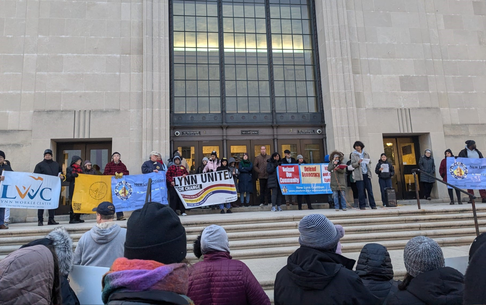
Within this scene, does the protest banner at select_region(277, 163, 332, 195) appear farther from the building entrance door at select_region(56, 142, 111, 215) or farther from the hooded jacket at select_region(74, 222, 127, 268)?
the hooded jacket at select_region(74, 222, 127, 268)

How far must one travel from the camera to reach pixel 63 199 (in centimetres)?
1297

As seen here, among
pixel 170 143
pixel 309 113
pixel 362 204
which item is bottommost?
pixel 362 204

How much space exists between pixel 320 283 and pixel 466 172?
1258cm

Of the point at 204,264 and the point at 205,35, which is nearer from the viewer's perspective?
the point at 204,264

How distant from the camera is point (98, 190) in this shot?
35.6ft

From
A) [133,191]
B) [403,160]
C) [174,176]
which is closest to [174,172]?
[174,176]

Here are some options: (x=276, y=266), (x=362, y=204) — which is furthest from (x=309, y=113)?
(x=276, y=266)

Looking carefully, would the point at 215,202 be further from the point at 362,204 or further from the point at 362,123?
the point at 362,123

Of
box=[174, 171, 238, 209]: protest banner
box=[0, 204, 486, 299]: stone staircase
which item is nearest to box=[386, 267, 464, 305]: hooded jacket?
box=[0, 204, 486, 299]: stone staircase

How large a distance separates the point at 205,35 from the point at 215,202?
290 inches

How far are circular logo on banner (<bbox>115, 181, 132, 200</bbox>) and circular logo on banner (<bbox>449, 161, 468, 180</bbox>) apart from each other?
37.2 ft

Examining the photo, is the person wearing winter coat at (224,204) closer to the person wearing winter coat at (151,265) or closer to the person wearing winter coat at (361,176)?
the person wearing winter coat at (361,176)

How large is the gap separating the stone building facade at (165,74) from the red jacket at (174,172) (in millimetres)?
1623

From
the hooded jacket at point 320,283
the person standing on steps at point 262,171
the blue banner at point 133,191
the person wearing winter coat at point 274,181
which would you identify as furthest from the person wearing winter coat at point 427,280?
the person standing on steps at point 262,171
